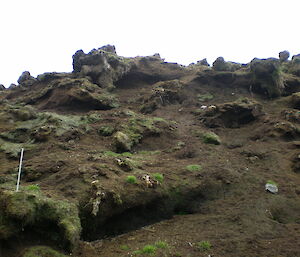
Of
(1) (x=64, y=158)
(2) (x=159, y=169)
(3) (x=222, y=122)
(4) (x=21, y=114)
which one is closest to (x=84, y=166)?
(1) (x=64, y=158)

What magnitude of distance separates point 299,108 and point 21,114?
33595 millimetres

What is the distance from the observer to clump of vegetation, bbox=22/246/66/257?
1084cm

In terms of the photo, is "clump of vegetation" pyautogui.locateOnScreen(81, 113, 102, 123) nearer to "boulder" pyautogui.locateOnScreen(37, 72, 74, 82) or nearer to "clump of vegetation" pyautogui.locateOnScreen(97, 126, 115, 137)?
"clump of vegetation" pyautogui.locateOnScreen(97, 126, 115, 137)

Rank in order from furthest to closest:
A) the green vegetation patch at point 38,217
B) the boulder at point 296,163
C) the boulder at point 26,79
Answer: the boulder at point 26,79
the boulder at point 296,163
the green vegetation patch at point 38,217

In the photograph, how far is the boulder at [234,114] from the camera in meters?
35.9

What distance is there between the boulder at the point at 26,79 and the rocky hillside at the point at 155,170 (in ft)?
38.5

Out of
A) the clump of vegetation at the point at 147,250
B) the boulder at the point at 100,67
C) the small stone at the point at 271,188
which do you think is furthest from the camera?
the boulder at the point at 100,67

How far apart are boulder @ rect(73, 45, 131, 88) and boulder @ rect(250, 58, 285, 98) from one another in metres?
21.3

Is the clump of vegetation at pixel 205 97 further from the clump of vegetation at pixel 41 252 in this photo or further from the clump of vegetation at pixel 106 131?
the clump of vegetation at pixel 41 252

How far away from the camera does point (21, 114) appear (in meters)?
32.2

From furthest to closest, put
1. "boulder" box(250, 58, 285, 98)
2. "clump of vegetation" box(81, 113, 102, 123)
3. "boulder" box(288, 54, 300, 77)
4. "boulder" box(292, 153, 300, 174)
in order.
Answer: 1. "boulder" box(288, 54, 300, 77)
2. "boulder" box(250, 58, 285, 98)
3. "clump of vegetation" box(81, 113, 102, 123)
4. "boulder" box(292, 153, 300, 174)

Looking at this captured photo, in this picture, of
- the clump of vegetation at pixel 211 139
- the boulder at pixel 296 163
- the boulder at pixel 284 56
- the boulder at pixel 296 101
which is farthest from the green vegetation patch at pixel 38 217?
the boulder at pixel 284 56

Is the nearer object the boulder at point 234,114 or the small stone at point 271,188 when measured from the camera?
the small stone at point 271,188

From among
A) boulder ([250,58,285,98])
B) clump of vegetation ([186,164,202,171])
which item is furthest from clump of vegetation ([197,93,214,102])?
clump of vegetation ([186,164,202,171])
